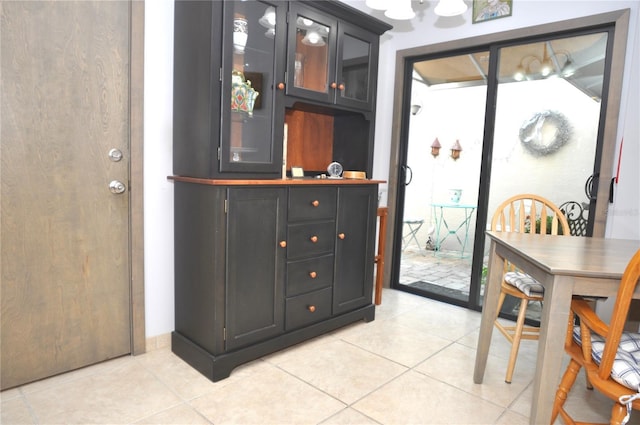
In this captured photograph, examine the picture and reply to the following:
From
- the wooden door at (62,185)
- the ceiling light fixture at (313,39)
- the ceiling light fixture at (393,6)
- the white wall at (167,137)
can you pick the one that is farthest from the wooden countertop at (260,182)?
the ceiling light fixture at (393,6)

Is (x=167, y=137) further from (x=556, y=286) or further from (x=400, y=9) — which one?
(x=556, y=286)

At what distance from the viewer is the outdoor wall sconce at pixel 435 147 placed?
11.6ft

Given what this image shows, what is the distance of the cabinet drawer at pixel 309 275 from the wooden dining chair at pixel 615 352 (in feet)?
4.49

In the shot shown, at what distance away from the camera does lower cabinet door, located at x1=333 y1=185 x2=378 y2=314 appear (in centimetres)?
265

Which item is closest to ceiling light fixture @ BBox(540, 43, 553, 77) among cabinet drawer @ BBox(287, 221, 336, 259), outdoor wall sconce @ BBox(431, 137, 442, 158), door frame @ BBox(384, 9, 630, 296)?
door frame @ BBox(384, 9, 630, 296)

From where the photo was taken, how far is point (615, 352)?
50.2 inches

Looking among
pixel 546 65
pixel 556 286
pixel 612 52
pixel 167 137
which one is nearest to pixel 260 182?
pixel 167 137

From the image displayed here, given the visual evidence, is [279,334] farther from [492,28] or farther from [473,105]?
[492,28]

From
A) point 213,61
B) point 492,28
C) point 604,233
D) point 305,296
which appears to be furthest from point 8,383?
point 492,28

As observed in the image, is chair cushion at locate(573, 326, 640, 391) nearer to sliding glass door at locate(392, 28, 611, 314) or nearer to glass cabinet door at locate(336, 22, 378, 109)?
sliding glass door at locate(392, 28, 611, 314)

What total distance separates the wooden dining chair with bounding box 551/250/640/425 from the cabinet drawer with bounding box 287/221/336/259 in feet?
4.51

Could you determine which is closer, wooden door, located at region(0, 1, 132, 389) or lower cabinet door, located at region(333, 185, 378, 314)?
wooden door, located at region(0, 1, 132, 389)

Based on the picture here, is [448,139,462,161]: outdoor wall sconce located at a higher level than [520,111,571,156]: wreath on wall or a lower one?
lower

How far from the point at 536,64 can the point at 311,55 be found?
1683 millimetres
